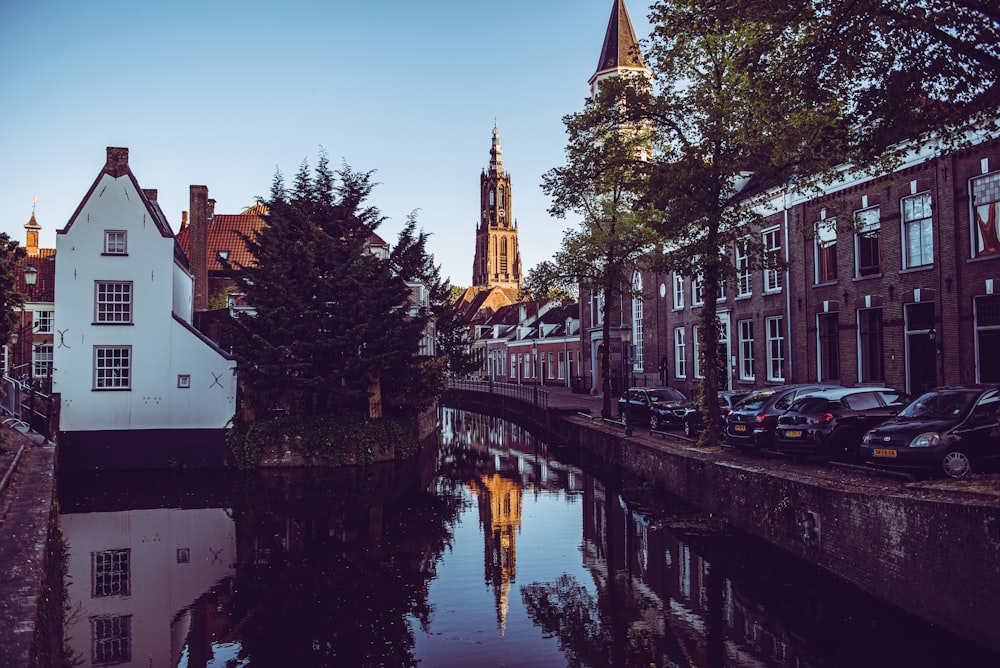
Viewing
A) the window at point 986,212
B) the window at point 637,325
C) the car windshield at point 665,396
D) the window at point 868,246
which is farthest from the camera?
the window at point 637,325

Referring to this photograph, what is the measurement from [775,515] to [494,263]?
334ft

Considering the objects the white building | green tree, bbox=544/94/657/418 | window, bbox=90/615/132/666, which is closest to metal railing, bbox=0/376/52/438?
the white building

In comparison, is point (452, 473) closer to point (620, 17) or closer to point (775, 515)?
point (775, 515)

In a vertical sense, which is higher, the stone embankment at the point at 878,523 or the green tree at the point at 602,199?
the green tree at the point at 602,199

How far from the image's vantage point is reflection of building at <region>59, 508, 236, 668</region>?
379 inches

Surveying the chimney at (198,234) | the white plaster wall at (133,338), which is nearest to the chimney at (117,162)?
the white plaster wall at (133,338)

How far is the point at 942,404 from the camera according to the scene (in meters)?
12.6

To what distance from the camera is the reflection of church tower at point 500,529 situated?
11770 millimetres

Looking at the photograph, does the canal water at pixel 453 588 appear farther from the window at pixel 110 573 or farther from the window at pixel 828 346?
the window at pixel 828 346

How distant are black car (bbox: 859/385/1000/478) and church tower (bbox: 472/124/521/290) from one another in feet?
330

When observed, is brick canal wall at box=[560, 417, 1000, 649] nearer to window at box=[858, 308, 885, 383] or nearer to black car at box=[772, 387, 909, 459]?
black car at box=[772, 387, 909, 459]

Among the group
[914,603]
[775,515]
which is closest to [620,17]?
[775,515]

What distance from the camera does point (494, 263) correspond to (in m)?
114

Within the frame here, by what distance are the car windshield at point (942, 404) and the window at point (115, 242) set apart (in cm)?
2272
